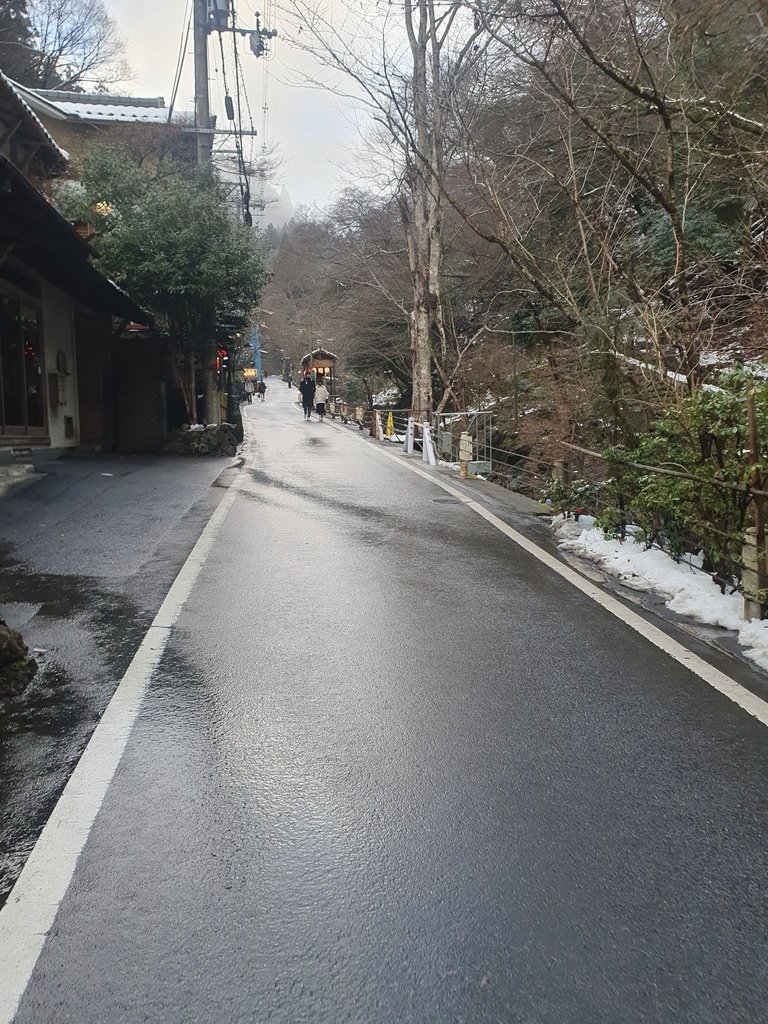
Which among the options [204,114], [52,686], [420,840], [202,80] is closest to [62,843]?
[420,840]

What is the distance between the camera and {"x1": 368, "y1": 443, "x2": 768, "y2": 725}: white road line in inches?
181

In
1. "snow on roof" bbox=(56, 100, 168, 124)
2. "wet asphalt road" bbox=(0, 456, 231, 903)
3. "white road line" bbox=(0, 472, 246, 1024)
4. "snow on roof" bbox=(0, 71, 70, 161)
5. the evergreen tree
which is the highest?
the evergreen tree

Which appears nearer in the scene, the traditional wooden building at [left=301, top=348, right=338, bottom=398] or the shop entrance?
the shop entrance

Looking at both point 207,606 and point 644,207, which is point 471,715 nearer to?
point 207,606

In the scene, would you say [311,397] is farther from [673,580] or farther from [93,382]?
[673,580]

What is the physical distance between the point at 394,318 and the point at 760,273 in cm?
2298

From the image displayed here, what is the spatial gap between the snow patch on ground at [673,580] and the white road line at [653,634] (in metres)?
0.37

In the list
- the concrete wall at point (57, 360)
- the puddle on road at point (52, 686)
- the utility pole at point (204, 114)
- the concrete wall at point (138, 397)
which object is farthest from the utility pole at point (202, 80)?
the puddle on road at point (52, 686)

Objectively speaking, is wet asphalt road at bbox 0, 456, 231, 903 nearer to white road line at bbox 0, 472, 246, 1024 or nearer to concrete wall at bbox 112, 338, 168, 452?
white road line at bbox 0, 472, 246, 1024

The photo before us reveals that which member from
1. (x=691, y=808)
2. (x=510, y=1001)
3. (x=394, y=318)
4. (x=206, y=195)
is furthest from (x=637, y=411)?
(x=394, y=318)

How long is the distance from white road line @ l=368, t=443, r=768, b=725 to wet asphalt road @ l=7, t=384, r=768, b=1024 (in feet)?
0.50

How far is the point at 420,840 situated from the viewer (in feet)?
10.3

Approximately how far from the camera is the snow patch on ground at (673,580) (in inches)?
225

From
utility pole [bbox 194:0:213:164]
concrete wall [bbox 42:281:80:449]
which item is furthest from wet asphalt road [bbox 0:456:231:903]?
utility pole [bbox 194:0:213:164]
